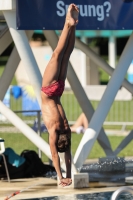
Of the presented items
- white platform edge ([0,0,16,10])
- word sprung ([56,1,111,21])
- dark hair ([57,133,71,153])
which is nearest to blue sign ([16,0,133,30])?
word sprung ([56,1,111,21])

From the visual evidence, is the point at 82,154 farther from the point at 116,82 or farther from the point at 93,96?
the point at 93,96

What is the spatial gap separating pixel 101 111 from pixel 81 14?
154 centimetres

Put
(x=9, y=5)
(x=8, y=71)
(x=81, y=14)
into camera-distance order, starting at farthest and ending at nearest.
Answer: (x=8, y=71) < (x=81, y=14) < (x=9, y=5)

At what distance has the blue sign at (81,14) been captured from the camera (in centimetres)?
1069

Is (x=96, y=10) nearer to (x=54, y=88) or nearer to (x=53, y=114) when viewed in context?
(x=54, y=88)

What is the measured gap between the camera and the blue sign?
35.1ft

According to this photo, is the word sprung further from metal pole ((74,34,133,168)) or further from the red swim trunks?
the red swim trunks

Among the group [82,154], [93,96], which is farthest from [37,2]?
[93,96]

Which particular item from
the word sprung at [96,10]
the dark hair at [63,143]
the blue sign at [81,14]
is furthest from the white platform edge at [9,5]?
the dark hair at [63,143]

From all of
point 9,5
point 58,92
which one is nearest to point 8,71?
point 9,5

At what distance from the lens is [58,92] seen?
890 centimetres

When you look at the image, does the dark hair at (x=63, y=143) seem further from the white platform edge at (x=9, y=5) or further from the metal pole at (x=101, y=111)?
the white platform edge at (x=9, y=5)

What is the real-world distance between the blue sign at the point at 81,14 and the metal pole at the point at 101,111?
1.71ft

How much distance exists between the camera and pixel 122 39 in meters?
60.5
